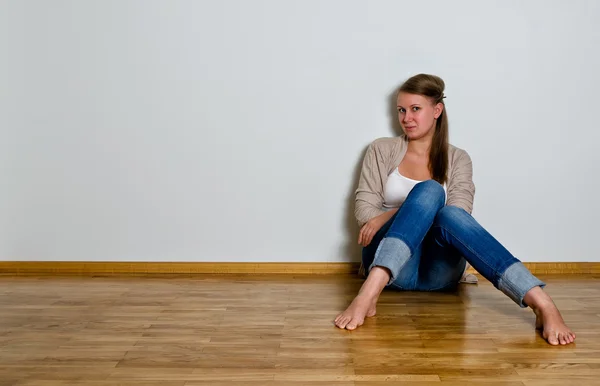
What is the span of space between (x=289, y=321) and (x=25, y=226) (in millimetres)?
1561

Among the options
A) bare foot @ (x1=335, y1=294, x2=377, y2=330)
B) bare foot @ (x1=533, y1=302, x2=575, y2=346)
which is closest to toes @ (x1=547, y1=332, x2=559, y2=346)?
bare foot @ (x1=533, y1=302, x2=575, y2=346)

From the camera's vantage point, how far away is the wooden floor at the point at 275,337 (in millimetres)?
A: 1592

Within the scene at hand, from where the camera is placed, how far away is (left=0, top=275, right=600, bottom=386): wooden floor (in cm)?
159

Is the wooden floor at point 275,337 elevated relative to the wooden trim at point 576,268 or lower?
elevated

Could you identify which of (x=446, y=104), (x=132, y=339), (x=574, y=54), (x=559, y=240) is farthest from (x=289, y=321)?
(x=574, y=54)

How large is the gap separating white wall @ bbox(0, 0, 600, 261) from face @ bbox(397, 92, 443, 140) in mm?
210

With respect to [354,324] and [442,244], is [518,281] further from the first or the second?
[354,324]

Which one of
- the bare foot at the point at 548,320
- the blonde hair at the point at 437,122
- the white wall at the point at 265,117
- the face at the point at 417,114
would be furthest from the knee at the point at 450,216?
the white wall at the point at 265,117

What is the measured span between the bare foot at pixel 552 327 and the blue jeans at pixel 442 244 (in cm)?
7

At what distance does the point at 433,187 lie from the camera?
2186mm

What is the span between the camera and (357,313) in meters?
2.03

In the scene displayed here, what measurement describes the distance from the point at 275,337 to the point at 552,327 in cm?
84

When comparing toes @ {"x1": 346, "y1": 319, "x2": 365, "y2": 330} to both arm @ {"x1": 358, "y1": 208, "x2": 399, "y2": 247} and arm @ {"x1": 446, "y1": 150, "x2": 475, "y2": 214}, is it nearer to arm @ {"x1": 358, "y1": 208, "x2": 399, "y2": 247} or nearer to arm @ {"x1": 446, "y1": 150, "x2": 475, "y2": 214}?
arm @ {"x1": 358, "y1": 208, "x2": 399, "y2": 247}

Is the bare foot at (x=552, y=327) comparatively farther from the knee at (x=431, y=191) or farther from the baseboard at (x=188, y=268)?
the baseboard at (x=188, y=268)
